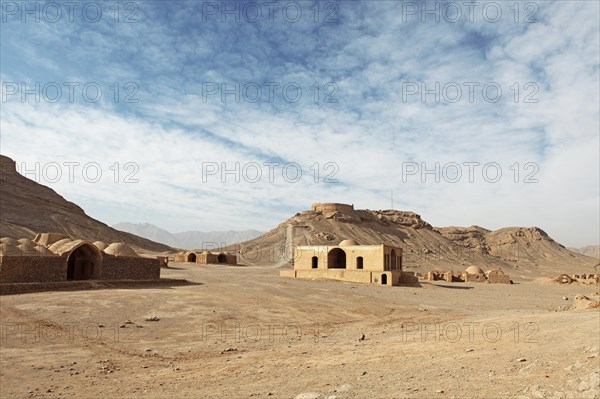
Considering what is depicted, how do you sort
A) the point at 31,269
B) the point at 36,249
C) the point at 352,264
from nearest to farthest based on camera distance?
the point at 31,269 → the point at 36,249 → the point at 352,264

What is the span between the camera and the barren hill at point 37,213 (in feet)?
190

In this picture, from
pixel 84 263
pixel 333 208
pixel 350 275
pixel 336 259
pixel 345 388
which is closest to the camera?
pixel 345 388

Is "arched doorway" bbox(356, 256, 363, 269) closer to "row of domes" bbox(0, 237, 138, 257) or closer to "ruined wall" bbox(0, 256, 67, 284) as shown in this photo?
"row of domes" bbox(0, 237, 138, 257)

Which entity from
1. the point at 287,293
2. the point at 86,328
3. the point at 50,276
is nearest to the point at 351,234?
the point at 287,293

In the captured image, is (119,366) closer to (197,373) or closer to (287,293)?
(197,373)

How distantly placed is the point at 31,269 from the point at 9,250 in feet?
4.37

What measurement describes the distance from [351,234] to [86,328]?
6985 cm

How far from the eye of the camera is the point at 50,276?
2212 centimetres

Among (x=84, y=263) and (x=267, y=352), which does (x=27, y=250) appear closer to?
(x=84, y=263)

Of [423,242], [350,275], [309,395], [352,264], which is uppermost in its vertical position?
[423,242]

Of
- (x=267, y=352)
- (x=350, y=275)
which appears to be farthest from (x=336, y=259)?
(x=267, y=352)

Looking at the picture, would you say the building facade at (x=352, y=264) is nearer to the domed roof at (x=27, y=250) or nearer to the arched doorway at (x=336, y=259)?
the arched doorway at (x=336, y=259)

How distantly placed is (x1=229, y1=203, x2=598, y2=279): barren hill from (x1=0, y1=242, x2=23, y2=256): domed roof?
43.2 meters

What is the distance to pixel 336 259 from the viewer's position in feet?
135
